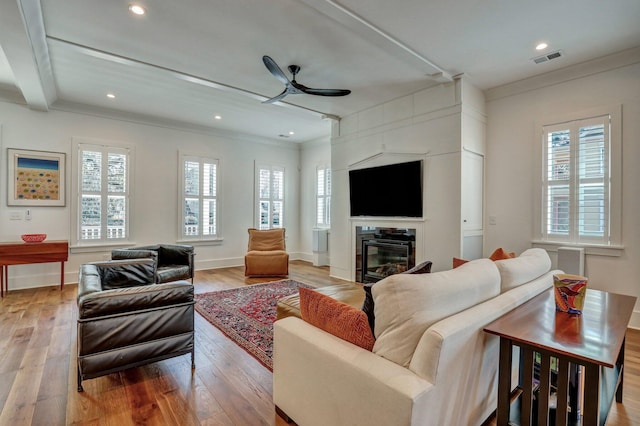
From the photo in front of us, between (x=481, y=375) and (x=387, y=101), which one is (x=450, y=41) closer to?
(x=387, y=101)

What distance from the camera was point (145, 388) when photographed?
2219 mm

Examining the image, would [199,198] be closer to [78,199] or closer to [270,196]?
[270,196]

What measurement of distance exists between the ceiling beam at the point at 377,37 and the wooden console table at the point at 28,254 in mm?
4857

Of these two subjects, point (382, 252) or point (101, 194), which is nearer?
point (382, 252)

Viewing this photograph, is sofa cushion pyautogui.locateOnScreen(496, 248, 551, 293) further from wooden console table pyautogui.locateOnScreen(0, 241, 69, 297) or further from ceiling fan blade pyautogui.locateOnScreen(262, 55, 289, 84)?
wooden console table pyautogui.locateOnScreen(0, 241, 69, 297)

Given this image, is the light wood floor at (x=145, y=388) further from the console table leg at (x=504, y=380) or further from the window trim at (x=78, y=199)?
the window trim at (x=78, y=199)

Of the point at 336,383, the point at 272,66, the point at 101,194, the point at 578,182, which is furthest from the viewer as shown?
the point at 101,194

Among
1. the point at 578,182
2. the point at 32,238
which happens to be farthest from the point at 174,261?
the point at 578,182

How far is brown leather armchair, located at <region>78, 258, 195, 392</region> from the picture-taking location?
203 centimetres

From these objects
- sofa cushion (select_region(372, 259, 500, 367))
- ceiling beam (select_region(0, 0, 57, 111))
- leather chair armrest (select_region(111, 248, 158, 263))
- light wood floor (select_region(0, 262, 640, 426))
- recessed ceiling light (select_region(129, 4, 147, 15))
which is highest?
recessed ceiling light (select_region(129, 4, 147, 15))

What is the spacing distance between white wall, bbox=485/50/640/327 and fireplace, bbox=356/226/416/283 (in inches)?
44.4

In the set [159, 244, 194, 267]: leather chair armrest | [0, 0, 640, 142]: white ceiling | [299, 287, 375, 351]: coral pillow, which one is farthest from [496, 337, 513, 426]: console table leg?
[159, 244, 194, 267]: leather chair armrest

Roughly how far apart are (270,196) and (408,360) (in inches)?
260

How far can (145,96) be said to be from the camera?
4.88 metres
